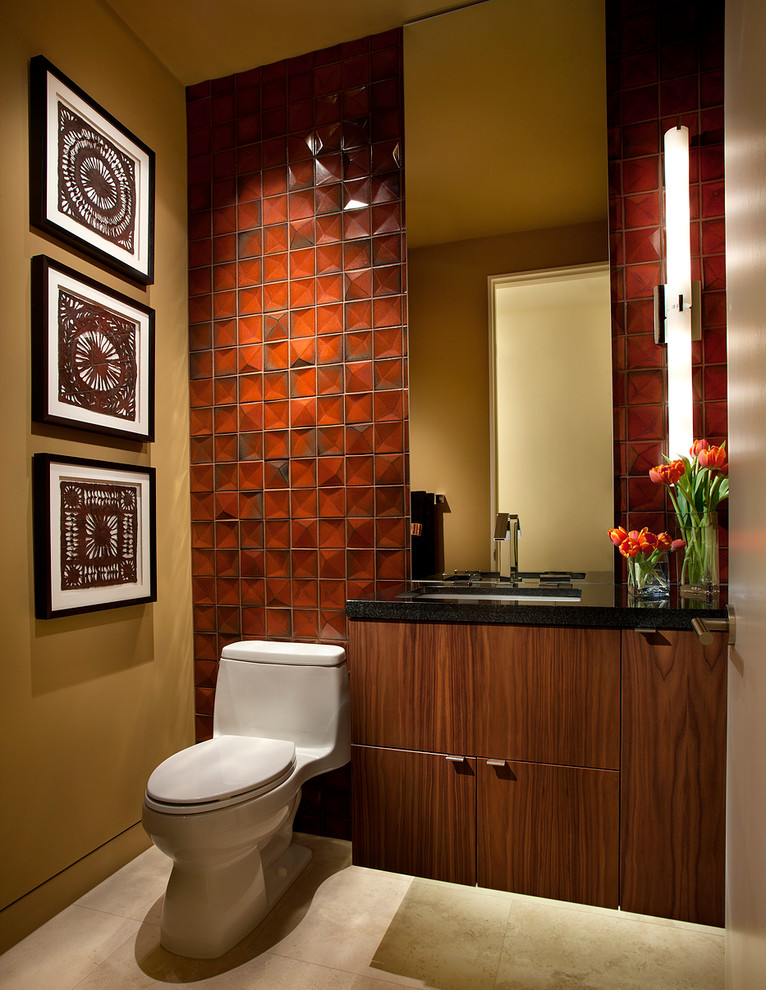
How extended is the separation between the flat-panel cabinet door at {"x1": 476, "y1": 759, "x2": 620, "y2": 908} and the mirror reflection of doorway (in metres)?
0.67

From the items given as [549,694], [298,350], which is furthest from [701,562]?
[298,350]

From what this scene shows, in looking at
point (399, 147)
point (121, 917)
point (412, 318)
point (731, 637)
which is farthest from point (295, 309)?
point (121, 917)

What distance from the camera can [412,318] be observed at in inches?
86.0

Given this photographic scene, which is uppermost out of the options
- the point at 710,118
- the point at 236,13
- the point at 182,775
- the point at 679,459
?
the point at 236,13

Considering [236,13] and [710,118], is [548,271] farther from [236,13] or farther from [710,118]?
[236,13]

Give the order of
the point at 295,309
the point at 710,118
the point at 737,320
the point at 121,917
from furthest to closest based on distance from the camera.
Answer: the point at 295,309, the point at 710,118, the point at 121,917, the point at 737,320

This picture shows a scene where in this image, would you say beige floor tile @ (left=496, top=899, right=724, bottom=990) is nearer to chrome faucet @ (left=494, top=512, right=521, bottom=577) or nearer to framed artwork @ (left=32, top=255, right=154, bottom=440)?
chrome faucet @ (left=494, top=512, right=521, bottom=577)

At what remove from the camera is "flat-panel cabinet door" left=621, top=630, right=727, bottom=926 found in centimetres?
144

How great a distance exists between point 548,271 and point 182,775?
6.00 ft

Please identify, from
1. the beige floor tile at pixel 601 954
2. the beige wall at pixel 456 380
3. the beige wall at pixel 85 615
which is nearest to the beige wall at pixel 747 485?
the beige floor tile at pixel 601 954

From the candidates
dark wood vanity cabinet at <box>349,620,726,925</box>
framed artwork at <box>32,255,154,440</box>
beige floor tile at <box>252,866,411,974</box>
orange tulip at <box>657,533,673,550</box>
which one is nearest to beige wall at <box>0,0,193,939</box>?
framed artwork at <box>32,255,154,440</box>

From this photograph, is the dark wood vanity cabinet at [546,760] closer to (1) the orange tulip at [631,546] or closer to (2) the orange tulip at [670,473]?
(1) the orange tulip at [631,546]

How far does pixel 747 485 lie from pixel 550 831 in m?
1.06

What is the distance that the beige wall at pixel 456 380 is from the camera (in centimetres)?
212
